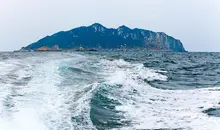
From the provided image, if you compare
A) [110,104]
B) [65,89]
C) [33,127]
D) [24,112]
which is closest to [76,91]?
[65,89]

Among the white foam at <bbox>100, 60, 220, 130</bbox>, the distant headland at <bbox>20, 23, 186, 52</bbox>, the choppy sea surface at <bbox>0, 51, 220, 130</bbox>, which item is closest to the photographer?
the choppy sea surface at <bbox>0, 51, 220, 130</bbox>

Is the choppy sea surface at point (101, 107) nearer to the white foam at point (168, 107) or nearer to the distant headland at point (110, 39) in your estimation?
the white foam at point (168, 107)

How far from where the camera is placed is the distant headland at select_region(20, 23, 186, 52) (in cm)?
15810

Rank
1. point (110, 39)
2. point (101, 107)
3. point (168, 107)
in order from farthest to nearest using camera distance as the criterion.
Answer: point (110, 39)
point (168, 107)
point (101, 107)

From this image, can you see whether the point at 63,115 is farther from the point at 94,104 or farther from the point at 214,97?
the point at 214,97

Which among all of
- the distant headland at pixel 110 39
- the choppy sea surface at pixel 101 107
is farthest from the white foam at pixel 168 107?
the distant headland at pixel 110 39

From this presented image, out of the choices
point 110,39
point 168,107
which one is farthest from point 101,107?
point 110,39

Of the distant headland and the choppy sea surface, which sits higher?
the distant headland

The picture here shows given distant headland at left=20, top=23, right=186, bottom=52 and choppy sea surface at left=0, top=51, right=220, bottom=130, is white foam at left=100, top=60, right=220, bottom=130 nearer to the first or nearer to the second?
choppy sea surface at left=0, top=51, right=220, bottom=130

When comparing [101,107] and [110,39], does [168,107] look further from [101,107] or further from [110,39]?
[110,39]

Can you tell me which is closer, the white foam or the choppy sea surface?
the choppy sea surface

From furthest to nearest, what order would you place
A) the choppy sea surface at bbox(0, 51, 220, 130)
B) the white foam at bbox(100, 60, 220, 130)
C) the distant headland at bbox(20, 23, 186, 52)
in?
1. the distant headland at bbox(20, 23, 186, 52)
2. the white foam at bbox(100, 60, 220, 130)
3. the choppy sea surface at bbox(0, 51, 220, 130)

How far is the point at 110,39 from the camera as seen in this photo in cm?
16950

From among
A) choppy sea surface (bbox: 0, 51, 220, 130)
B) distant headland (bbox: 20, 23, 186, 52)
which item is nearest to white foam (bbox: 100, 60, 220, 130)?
choppy sea surface (bbox: 0, 51, 220, 130)
